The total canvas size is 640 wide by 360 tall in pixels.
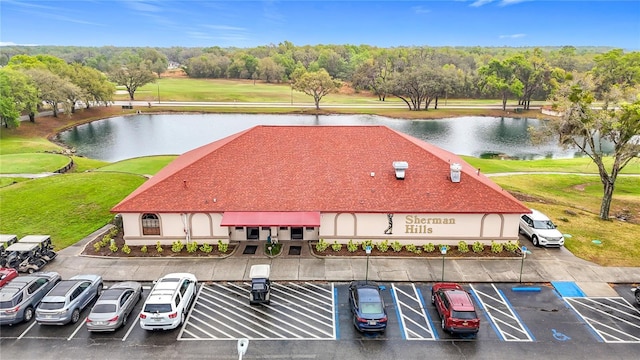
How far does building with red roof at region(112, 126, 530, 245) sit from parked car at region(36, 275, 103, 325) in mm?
6849

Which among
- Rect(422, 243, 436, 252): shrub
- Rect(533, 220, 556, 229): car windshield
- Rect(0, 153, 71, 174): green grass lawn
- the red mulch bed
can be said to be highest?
Rect(0, 153, 71, 174): green grass lawn

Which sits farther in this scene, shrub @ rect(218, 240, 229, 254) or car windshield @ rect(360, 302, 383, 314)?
shrub @ rect(218, 240, 229, 254)

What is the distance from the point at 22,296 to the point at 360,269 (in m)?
18.7

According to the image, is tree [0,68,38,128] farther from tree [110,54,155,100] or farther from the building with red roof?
the building with red roof

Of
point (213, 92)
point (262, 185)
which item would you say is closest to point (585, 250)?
point (262, 185)

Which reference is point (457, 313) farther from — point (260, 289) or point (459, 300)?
point (260, 289)

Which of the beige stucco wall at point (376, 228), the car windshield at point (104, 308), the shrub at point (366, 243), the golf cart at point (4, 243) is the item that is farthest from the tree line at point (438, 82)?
the golf cart at point (4, 243)

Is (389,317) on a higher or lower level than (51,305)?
lower

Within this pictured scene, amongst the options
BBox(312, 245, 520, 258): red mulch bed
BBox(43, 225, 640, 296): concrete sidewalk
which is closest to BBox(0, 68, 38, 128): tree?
BBox(43, 225, 640, 296): concrete sidewalk

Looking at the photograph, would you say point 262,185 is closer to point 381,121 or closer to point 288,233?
point 288,233

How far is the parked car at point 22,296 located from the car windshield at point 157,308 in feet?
21.6

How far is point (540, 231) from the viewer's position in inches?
1221

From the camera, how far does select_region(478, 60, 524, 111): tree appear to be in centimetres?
11950

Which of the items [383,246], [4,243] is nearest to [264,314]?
[383,246]
